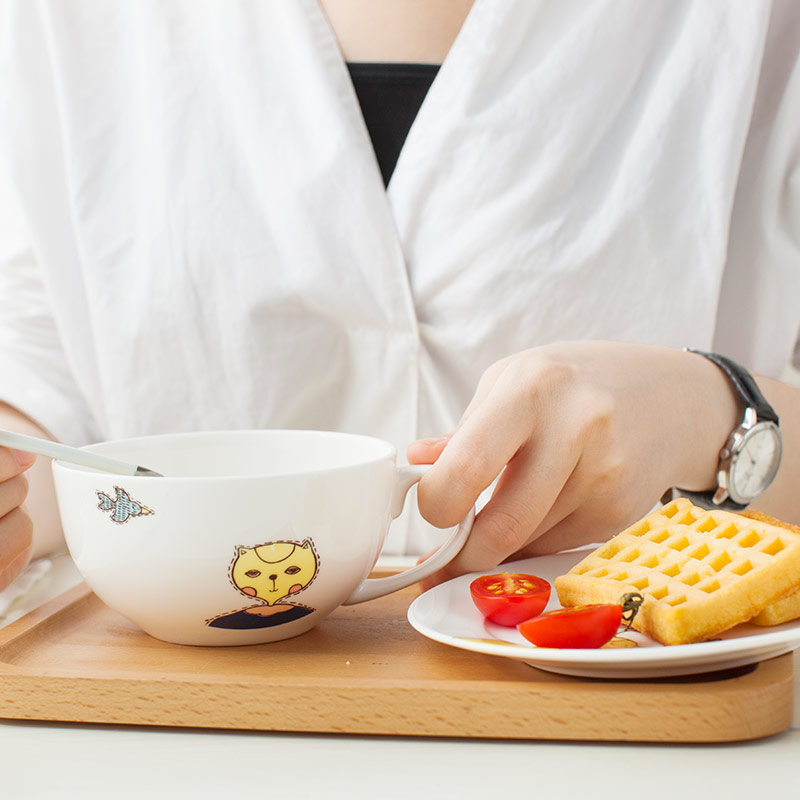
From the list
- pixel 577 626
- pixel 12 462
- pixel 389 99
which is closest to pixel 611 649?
pixel 577 626

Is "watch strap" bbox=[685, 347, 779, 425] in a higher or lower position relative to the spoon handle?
lower

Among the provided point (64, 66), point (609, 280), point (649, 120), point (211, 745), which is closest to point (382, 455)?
point (211, 745)

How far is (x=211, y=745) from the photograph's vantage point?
44cm

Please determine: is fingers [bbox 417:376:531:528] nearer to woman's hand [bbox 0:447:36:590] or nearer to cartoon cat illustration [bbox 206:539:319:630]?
cartoon cat illustration [bbox 206:539:319:630]

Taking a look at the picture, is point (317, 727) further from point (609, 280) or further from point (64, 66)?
point (64, 66)

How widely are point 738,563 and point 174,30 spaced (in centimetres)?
88

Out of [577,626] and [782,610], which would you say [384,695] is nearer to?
[577,626]

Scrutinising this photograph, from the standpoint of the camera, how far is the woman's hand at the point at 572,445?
1.85 ft

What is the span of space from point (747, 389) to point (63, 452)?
23.1 inches

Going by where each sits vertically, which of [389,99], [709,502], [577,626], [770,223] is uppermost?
[389,99]

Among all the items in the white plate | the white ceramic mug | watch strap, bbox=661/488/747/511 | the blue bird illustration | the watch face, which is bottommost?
watch strap, bbox=661/488/747/511

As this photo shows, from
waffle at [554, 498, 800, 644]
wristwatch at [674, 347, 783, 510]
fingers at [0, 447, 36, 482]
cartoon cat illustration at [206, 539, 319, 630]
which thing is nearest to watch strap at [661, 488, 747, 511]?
wristwatch at [674, 347, 783, 510]

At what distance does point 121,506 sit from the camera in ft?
1.60

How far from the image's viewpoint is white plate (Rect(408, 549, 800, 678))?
418 mm
